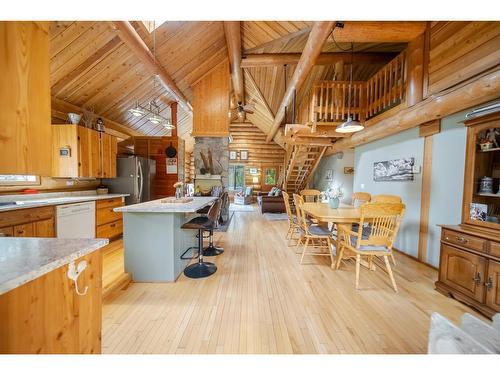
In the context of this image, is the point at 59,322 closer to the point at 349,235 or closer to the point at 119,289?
the point at 119,289

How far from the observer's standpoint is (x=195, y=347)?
1.55 meters

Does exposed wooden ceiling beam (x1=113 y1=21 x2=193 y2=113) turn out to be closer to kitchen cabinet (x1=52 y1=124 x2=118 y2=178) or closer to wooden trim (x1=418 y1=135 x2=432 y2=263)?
kitchen cabinet (x1=52 y1=124 x2=118 y2=178)

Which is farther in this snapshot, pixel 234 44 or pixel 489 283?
pixel 234 44

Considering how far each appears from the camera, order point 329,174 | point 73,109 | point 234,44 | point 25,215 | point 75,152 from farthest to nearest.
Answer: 1. point 329,174
2. point 73,109
3. point 234,44
4. point 75,152
5. point 25,215

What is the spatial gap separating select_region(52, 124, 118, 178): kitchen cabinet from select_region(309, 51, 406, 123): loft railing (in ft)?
14.4

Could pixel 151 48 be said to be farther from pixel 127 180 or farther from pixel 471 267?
pixel 471 267

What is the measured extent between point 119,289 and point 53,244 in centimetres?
160

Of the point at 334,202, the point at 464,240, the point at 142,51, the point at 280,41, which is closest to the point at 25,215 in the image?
the point at 142,51

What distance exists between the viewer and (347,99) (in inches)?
180

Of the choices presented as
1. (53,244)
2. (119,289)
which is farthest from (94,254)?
(119,289)

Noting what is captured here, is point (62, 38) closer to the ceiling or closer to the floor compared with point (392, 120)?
closer to the ceiling

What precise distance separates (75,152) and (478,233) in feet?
18.4

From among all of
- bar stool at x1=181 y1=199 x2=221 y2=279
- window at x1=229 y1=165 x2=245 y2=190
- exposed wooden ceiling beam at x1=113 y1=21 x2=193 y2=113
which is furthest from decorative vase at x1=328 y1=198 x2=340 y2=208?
window at x1=229 y1=165 x2=245 y2=190

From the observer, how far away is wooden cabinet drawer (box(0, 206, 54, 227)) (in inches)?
88.0
